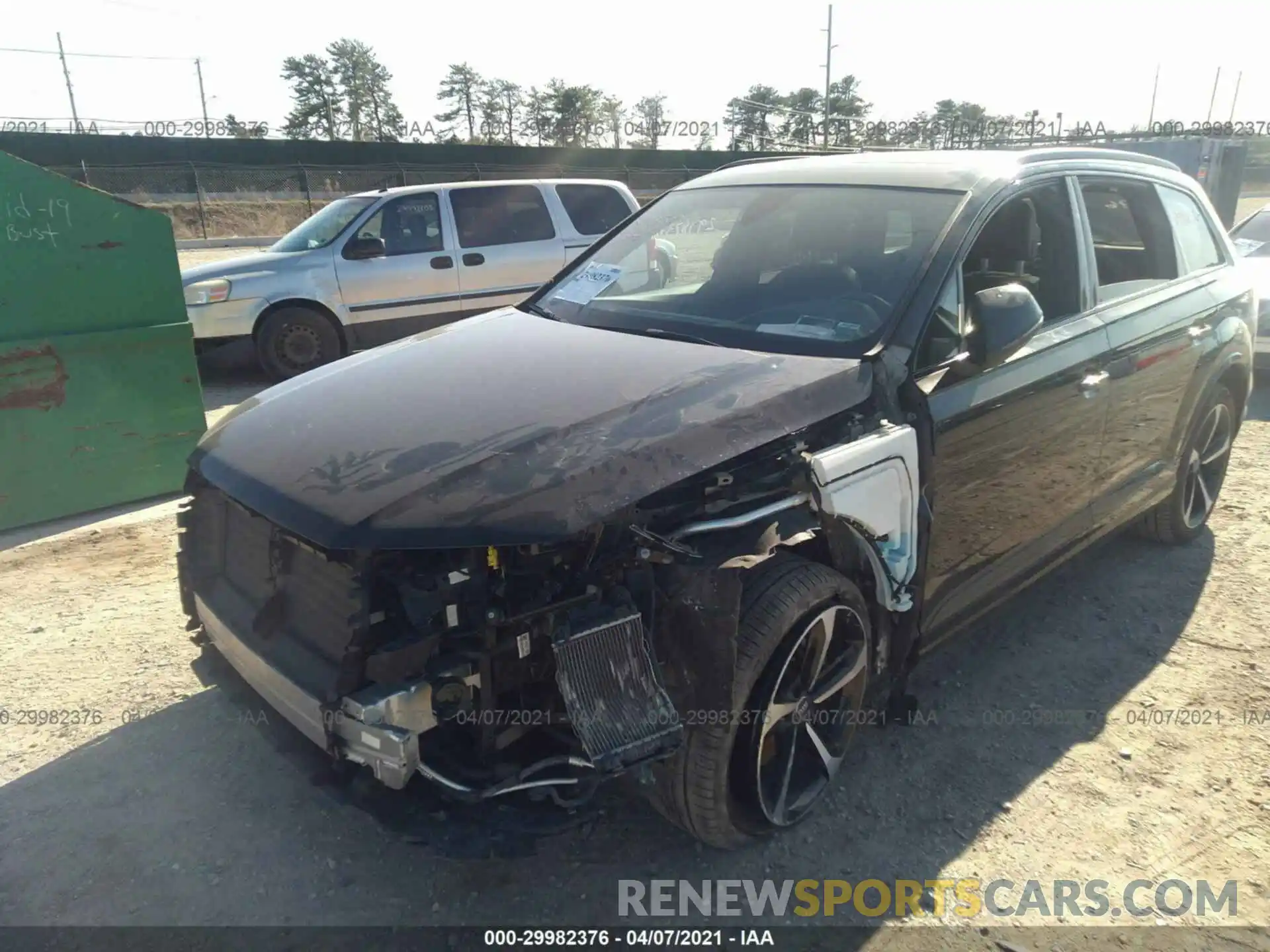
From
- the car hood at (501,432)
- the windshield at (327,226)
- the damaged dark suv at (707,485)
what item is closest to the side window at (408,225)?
the windshield at (327,226)

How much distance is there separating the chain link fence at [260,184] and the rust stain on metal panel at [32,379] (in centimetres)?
2298

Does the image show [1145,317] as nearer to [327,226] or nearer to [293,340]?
[293,340]

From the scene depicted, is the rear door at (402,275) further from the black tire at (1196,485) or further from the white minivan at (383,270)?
the black tire at (1196,485)

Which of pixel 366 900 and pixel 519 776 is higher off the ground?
pixel 519 776

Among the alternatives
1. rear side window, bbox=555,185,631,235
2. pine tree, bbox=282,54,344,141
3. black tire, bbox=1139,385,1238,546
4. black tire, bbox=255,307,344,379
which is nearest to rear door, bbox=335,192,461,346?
black tire, bbox=255,307,344,379

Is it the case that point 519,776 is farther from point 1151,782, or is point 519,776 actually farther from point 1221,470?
point 1221,470

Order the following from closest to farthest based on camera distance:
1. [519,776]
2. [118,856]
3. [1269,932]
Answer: [519,776], [1269,932], [118,856]

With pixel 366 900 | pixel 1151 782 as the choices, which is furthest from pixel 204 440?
pixel 1151 782

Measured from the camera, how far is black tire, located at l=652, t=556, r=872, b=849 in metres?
2.33

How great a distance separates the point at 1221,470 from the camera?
4.90m

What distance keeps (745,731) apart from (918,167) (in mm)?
2230

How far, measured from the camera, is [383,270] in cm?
848

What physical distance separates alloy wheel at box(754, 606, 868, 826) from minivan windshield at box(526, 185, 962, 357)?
0.89m

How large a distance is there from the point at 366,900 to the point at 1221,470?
15.8 ft
